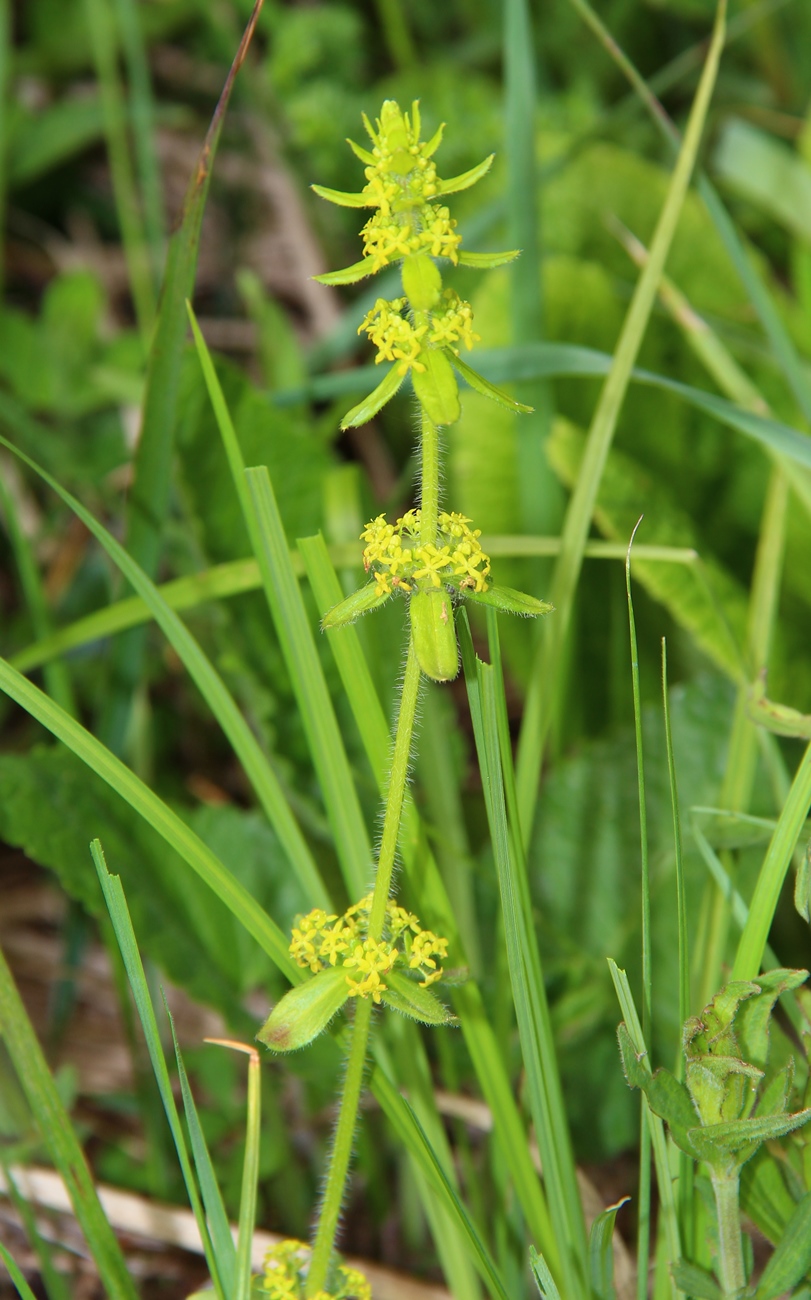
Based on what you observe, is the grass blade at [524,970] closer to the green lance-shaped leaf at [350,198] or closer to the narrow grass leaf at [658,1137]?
the narrow grass leaf at [658,1137]

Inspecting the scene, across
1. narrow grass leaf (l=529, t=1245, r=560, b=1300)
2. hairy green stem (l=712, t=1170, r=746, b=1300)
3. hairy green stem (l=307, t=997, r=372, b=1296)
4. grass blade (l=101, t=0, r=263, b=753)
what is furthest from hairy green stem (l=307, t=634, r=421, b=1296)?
grass blade (l=101, t=0, r=263, b=753)

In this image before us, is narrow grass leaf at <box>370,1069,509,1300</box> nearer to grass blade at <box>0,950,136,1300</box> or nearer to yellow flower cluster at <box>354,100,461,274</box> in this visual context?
grass blade at <box>0,950,136,1300</box>

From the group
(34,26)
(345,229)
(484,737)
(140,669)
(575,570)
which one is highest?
(34,26)

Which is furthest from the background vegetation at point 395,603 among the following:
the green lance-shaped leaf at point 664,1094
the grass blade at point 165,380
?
the green lance-shaped leaf at point 664,1094

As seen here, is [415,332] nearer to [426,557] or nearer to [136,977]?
[426,557]

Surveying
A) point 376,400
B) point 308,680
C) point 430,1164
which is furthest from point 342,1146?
point 376,400

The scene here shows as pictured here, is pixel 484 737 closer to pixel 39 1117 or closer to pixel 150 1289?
pixel 39 1117

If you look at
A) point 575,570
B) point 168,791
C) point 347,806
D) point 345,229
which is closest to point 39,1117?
point 347,806
